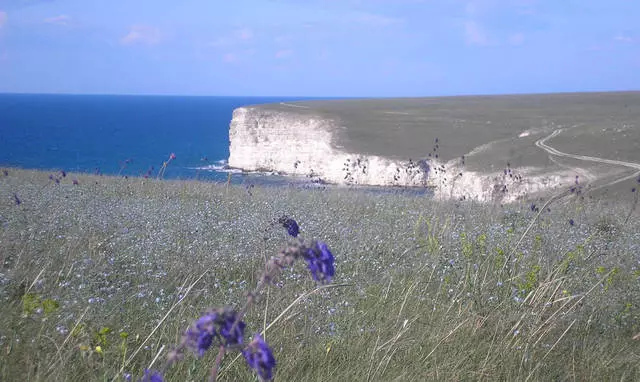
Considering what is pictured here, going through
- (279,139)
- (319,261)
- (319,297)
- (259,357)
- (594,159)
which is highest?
(319,261)

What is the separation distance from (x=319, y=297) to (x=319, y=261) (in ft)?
6.93

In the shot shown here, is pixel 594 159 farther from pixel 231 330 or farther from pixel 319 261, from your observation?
pixel 231 330

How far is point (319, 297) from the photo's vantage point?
344 cm

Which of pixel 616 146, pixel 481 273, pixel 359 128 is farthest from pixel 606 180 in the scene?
pixel 359 128

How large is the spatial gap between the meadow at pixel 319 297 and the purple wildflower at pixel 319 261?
64 cm

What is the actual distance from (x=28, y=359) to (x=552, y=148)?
32.3 meters

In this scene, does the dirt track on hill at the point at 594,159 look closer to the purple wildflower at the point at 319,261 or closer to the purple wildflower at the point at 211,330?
the purple wildflower at the point at 319,261

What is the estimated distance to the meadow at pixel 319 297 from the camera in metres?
2.67

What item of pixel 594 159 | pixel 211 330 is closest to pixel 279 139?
pixel 594 159

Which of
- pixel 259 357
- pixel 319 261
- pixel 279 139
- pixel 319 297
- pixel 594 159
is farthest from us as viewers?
pixel 279 139

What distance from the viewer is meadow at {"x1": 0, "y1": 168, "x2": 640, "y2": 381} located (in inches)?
105

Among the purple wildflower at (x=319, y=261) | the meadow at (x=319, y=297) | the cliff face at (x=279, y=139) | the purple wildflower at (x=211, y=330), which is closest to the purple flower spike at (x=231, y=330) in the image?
the purple wildflower at (x=211, y=330)

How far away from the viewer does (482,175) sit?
2494 centimetres

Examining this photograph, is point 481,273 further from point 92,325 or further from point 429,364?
point 92,325
